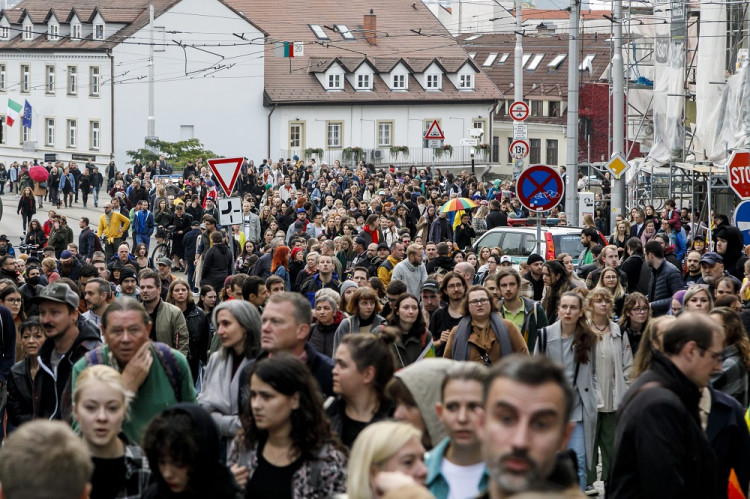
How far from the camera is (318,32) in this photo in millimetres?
79000

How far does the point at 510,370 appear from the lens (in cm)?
400

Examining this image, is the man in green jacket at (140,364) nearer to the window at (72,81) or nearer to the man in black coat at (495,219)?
the man in black coat at (495,219)

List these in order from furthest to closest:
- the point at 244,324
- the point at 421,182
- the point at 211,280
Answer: the point at 421,182, the point at 211,280, the point at 244,324

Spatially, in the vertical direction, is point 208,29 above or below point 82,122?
above

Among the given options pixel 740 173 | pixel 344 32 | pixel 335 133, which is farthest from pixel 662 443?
pixel 344 32

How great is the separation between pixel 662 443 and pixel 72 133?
71922mm

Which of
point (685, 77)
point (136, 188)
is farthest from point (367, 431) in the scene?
point (136, 188)

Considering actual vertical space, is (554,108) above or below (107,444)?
above

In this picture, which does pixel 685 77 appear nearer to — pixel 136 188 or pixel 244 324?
pixel 136 188

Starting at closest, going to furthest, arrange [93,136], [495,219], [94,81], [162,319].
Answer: [162,319] < [495,219] < [94,81] < [93,136]

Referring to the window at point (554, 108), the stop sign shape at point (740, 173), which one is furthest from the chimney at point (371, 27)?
the stop sign shape at point (740, 173)

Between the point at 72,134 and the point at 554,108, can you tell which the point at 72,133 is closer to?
the point at 72,134

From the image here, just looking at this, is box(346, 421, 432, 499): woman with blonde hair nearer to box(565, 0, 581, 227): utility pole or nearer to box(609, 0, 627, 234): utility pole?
box(565, 0, 581, 227): utility pole

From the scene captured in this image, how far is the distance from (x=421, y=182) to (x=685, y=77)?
50.7ft
